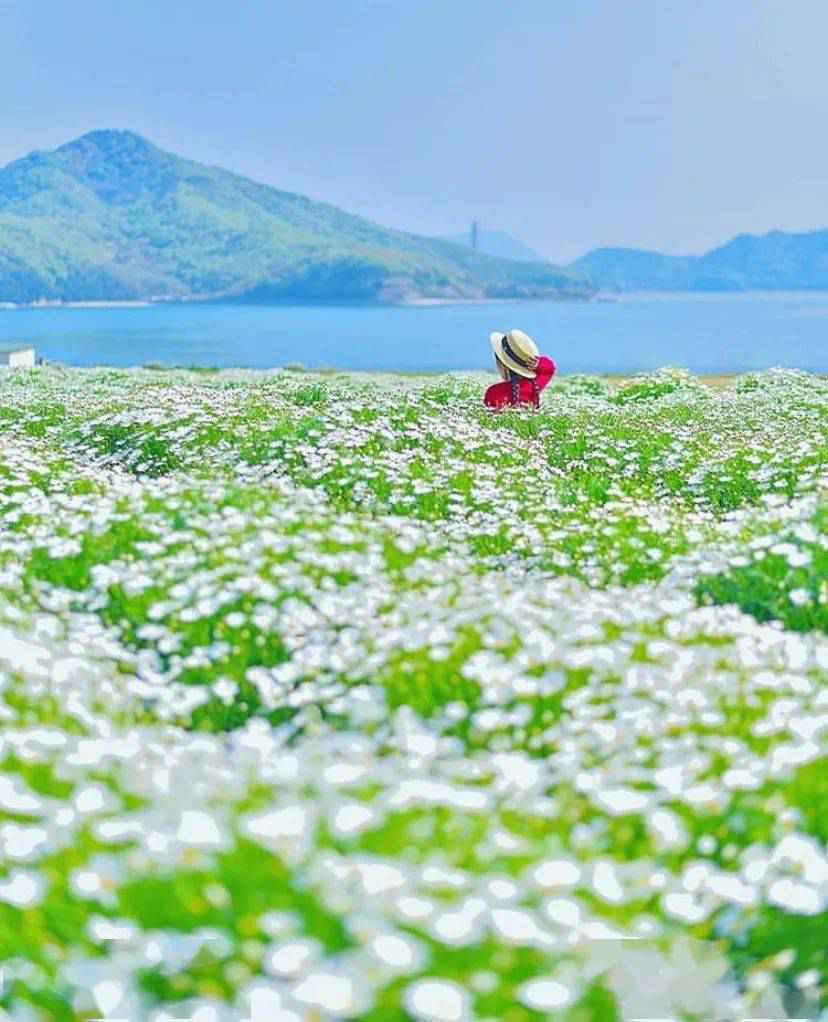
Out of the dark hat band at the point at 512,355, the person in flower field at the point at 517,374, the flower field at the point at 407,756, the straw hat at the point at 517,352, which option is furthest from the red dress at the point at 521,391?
the flower field at the point at 407,756

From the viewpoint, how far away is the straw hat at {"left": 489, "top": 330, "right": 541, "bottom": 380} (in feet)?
64.1

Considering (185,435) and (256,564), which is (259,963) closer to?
(256,564)

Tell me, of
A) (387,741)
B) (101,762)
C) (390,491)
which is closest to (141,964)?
(101,762)

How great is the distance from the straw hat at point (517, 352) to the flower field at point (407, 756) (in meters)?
7.00

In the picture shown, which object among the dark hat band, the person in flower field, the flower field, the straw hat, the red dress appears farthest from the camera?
the red dress

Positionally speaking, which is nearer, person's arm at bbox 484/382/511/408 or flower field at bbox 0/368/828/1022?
flower field at bbox 0/368/828/1022

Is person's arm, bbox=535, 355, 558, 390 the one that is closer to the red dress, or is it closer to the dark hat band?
the red dress

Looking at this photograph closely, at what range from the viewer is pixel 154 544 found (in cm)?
905

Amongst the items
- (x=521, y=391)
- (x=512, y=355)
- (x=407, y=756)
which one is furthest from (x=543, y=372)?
(x=407, y=756)

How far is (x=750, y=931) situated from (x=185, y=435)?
12.6 m

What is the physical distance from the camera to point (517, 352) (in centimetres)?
1978

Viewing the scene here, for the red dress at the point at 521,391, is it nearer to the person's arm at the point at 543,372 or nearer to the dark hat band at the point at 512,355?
the person's arm at the point at 543,372

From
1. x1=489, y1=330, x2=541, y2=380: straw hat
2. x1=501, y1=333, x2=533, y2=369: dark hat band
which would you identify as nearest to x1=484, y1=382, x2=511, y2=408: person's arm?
x1=489, y1=330, x2=541, y2=380: straw hat

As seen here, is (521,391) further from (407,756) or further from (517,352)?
(407,756)
